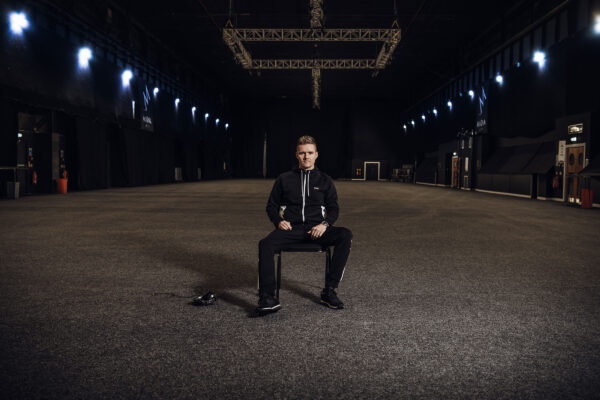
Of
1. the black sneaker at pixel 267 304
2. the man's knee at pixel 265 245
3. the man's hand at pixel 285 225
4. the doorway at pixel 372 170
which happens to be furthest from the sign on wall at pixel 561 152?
the doorway at pixel 372 170

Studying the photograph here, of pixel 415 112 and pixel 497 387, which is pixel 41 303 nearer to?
pixel 497 387

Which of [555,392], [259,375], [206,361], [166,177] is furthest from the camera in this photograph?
[166,177]

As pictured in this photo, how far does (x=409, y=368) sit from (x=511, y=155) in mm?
21769

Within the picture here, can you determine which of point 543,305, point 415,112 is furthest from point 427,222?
point 415,112

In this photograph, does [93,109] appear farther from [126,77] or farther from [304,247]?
[304,247]

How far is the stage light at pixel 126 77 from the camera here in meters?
23.5

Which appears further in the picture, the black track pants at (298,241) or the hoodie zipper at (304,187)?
the hoodie zipper at (304,187)

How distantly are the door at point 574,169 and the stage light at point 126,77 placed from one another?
2095cm

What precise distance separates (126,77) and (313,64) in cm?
1149

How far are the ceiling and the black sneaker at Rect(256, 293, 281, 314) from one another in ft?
59.4

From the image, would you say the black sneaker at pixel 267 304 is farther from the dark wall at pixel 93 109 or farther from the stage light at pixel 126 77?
the stage light at pixel 126 77

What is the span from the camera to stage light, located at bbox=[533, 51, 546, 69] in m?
18.1

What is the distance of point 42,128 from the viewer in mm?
19344

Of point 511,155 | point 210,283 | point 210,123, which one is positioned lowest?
point 210,283
